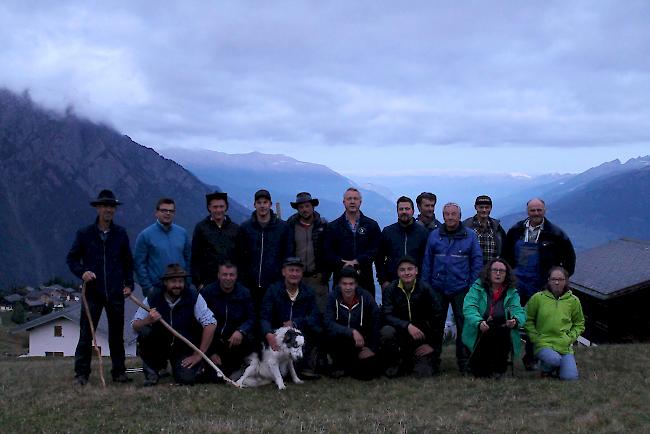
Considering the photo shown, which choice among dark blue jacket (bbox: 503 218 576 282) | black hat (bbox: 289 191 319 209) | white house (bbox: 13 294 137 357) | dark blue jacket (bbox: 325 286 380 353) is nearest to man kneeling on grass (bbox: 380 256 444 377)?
dark blue jacket (bbox: 325 286 380 353)

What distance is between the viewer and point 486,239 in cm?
1007

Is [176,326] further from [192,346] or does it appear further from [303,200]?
[303,200]

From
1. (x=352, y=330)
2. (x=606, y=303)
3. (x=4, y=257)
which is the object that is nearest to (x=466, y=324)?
(x=352, y=330)

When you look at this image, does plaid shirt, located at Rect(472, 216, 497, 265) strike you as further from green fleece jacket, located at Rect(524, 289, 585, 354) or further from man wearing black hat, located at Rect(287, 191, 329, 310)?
man wearing black hat, located at Rect(287, 191, 329, 310)

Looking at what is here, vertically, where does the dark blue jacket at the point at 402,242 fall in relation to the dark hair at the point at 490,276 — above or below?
above

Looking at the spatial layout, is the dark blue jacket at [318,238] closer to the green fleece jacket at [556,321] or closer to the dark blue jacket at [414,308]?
the dark blue jacket at [414,308]

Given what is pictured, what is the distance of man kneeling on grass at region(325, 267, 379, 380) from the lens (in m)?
9.09

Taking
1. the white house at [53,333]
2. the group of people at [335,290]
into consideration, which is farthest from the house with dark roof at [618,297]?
the white house at [53,333]

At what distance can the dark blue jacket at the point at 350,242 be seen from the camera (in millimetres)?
9867

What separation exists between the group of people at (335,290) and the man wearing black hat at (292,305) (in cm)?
2

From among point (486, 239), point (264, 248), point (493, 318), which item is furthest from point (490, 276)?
point (264, 248)

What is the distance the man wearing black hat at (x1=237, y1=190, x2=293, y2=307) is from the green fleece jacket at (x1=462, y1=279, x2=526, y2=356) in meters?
2.83

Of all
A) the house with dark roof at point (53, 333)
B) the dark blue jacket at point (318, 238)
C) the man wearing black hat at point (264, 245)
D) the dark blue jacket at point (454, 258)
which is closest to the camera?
the dark blue jacket at point (454, 258)

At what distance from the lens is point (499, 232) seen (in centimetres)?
1012
